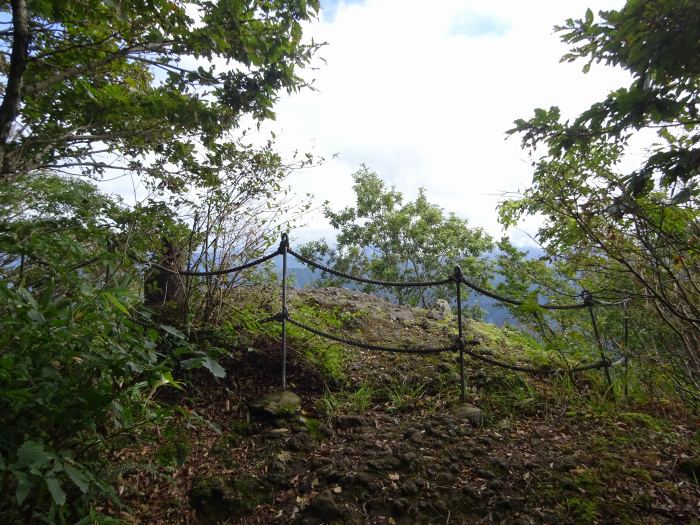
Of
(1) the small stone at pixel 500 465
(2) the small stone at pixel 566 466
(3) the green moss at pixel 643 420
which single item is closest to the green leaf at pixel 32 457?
(1) the small stone at pixel 500 465

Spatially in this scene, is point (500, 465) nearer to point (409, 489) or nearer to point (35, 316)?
point (409, 489)

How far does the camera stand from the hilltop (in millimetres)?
2266

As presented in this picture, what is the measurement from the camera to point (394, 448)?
2818mm

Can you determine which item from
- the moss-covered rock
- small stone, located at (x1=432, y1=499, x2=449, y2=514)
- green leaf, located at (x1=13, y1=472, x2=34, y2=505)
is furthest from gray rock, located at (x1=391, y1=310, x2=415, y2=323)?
green leaf, located at (x1=13, y1=472, x2=34, y2=505)

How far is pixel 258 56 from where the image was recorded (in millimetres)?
2717

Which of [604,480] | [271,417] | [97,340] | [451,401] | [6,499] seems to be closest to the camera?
[6,499]

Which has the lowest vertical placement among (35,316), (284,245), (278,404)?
(278,404)

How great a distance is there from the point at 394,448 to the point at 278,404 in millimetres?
1040

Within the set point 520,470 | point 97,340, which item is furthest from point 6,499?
point 520,470

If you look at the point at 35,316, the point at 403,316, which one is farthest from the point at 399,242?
the point at 35,316

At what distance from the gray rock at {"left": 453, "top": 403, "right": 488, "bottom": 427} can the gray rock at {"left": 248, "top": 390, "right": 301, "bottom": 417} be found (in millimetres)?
1357

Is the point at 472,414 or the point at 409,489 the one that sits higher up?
the point at 472,414

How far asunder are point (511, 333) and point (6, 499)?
5967 millimetres

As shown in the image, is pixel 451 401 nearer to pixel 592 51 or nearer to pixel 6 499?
pixel 592 51
